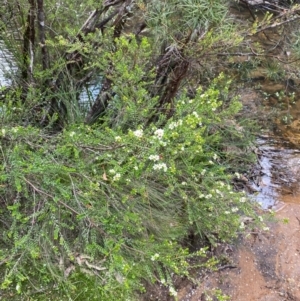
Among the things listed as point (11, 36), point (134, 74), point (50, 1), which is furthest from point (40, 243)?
point (50, 1)

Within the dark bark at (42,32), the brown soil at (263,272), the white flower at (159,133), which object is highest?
the dark bark at (42,32)

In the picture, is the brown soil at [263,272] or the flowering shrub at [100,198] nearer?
the flowering shrub at [100,198]

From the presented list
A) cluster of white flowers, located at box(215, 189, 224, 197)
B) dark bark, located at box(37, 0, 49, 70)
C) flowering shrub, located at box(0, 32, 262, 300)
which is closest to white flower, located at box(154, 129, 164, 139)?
flowering shrub, located at box(0, 32, 262, 300)

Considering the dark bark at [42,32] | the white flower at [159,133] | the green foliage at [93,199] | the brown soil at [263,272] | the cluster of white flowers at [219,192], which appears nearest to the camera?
the white flower at [159,133]

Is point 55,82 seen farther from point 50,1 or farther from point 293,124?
point 293,124

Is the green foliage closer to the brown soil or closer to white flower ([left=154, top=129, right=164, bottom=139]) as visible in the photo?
white flower ([left=154, top=129, right=164, bottom=139])

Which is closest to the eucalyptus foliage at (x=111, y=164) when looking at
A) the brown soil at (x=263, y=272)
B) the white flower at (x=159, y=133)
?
the white flower at (x=159, y=133)

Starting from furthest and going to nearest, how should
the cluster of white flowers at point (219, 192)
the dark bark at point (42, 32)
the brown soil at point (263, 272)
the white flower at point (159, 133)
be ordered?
the brown soil at point (263, 272) → the cluster of white flowers at point (219, 192) → the dark bark at point (42, 32) → the white flower at point (159, 133)

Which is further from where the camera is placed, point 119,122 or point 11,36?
point 11,36

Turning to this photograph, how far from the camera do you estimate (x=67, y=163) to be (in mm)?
2273

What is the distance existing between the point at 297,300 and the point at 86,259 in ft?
6.74

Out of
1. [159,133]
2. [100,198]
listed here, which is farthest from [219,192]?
[159,133]

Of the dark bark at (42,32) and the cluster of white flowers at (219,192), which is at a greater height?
the dark bark at (42,32)

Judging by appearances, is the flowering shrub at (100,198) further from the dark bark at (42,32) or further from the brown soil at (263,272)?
the brown soil at (263,272)
